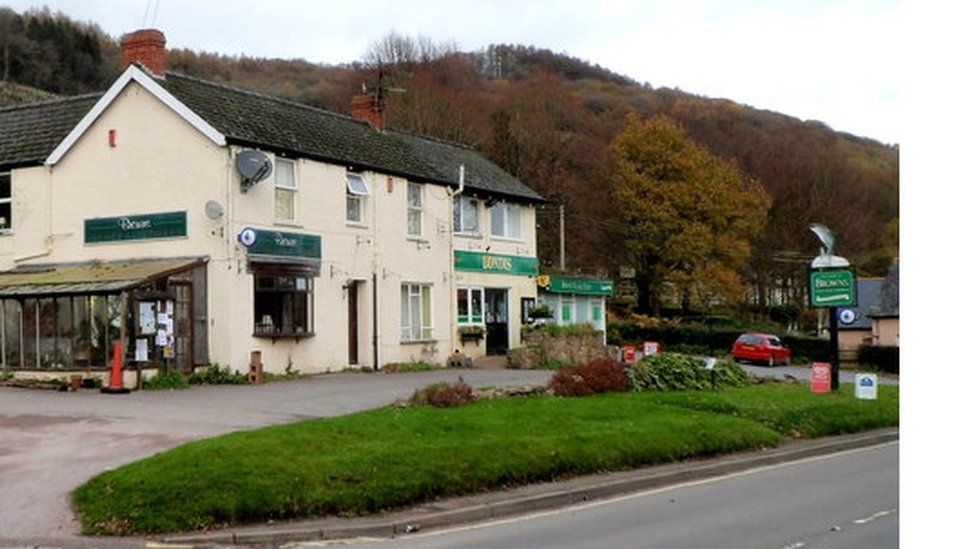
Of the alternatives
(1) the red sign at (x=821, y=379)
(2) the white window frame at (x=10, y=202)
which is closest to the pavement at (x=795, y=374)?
(1) the red sign at (x=821, y=379)

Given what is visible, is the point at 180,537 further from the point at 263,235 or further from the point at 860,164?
the point at 860,164

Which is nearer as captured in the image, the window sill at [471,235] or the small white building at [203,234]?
the small white building at [203,234]

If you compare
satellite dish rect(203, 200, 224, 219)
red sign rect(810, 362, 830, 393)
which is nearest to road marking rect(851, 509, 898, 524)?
red sign rect(810, 362, 830, 393)

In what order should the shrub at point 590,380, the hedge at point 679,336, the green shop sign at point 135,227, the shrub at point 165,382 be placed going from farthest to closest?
1. the hedge at point 679,336
2. the green shop sign at point 135,227
3. the shrub at point 165,382
4. the shrub at point 590,380

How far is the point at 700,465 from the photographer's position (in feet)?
53.0

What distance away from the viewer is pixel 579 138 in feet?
230

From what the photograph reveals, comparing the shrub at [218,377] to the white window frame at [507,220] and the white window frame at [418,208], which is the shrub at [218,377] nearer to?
the white window frame at [418,208]

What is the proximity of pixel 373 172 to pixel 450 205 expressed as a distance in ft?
14.0

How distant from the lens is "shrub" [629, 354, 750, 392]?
23453 millimetres

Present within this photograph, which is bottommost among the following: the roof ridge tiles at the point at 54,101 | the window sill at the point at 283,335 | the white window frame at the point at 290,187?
the window sill at the point at 283,335

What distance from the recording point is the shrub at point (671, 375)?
23.5 metres

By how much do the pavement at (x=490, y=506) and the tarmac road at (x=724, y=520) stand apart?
0.27m

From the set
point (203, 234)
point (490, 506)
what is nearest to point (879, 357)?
point (203, 234)

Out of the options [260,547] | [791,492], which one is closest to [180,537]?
[260,547]
